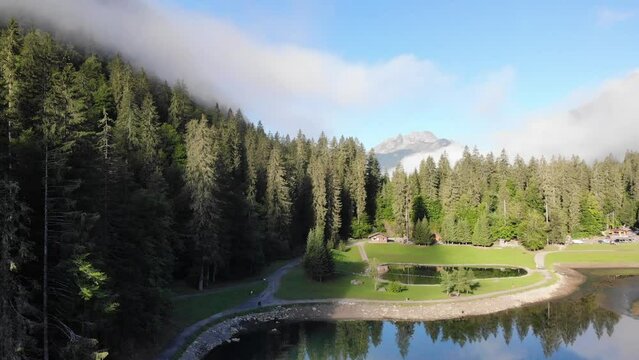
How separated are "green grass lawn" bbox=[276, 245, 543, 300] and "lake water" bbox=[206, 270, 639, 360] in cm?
673

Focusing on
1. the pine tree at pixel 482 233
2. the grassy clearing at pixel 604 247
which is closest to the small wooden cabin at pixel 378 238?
the pine tree at pixel 482 233

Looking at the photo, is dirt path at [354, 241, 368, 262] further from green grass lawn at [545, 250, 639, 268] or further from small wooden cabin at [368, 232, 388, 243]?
green grass lawn at [545, 250, 639, 268]

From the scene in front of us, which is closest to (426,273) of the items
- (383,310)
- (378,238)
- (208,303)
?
(383,310)

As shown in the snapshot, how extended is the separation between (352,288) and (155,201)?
1322 inches

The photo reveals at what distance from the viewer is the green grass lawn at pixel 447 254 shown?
89.6 metres

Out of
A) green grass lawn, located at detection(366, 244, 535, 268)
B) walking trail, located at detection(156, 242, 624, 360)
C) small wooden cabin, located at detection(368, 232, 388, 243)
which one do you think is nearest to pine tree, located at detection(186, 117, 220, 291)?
walking trail, located at detection(156, 242, 624, 360)

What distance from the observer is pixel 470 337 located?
4734cm

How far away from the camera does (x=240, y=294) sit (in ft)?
189

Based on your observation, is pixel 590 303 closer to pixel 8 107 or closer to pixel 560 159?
pixel 8 107

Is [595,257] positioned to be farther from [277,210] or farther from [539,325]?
[277,210]

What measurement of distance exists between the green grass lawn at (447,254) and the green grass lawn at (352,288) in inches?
654

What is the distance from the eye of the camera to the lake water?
42156mm

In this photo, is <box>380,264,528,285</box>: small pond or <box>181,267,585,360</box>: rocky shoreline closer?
<box>181,267,585,360</box>: rocky shoreline

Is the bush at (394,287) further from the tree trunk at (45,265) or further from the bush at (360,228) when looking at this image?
the bush at (360,228)
